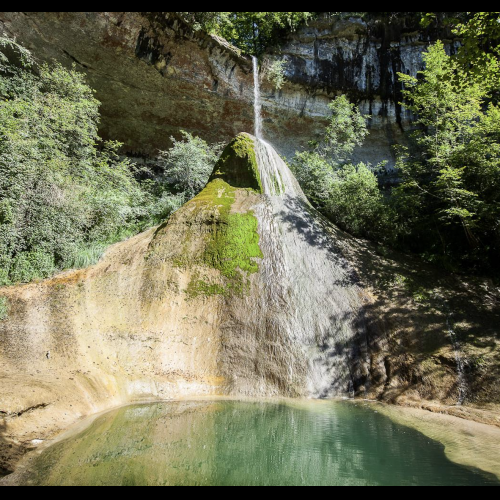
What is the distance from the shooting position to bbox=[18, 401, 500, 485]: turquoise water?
147 inches

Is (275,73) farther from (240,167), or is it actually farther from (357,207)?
(240,167)

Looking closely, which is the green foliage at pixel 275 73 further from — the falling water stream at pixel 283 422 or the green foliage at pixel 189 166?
the falling water stream at pixel 283 422

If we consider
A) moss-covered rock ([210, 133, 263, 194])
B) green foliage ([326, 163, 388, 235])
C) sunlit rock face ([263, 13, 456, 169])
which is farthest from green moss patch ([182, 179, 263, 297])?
sunlit rock face ([263, 13, 456, 169])

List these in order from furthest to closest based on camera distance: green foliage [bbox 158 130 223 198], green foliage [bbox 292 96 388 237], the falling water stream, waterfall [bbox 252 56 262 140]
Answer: waterfall [bbox 252 56 262 140]
green foliage [bbox 158 130 223 198]
green foliage [bbox 292 96 388 237]
the falling water stream

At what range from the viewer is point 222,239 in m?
9.97

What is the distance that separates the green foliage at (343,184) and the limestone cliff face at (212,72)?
2357 mm

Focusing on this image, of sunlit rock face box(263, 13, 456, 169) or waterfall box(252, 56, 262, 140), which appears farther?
sunlit rock face box(263, 13, 456, 169)

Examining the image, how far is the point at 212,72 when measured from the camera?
64.1ft

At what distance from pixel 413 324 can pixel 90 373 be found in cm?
748

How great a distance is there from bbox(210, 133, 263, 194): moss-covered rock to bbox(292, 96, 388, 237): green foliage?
4480 millimetres

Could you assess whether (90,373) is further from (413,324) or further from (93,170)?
(93,170)

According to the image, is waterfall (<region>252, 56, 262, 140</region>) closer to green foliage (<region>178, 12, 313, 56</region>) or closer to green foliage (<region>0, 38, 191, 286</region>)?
green foliage (<region>178, 12, 313, 56</region>)

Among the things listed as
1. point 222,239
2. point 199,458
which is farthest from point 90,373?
point 222,239

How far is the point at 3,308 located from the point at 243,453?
20.8 feet
